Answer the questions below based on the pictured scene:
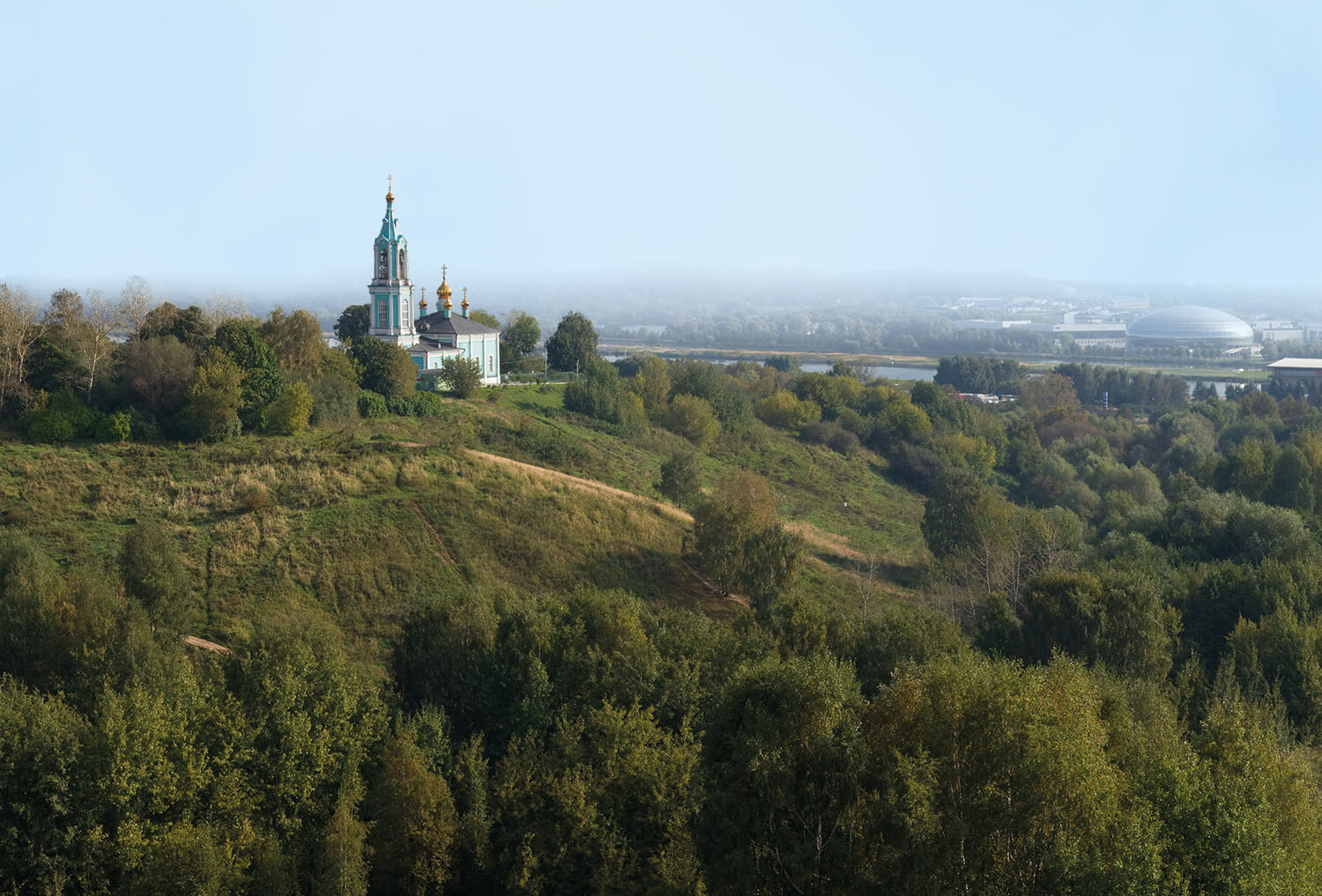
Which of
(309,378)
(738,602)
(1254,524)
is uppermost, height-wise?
(309,378)

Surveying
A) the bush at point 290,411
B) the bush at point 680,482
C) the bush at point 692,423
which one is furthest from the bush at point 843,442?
the bush at point 290,411

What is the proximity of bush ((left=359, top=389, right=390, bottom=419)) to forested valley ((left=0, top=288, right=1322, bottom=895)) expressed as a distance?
0.35 meters

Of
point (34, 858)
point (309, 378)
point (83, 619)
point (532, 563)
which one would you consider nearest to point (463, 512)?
point (532, 563)

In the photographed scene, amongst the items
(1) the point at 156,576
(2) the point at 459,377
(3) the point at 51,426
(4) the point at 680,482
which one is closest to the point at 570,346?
(2) the point at 459,377

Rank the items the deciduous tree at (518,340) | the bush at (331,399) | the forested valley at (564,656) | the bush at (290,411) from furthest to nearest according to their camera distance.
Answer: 1. the deciduous tree at (518,340)
2. the bush at (331,399)
3. the bush at (290,411)
4. the forested valley at (564,656)

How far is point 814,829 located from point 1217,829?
16.2 feet

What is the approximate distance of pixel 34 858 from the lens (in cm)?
1786

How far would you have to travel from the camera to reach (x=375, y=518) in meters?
35.4

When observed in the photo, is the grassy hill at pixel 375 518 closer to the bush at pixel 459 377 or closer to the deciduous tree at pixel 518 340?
the bush at pixel 459 377

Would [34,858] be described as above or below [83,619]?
below

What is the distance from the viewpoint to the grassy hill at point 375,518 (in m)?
31.3

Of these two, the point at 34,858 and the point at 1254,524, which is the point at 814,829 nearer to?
the point at 34,858

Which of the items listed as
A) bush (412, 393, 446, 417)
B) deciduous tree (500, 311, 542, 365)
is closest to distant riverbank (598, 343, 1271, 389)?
deciduous tree (500, 311, 542, 365)

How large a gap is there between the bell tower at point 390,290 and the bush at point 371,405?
8354 mm
